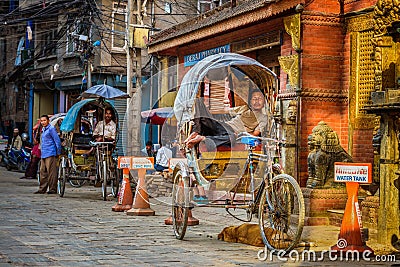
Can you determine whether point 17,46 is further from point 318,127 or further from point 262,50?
point 318,127

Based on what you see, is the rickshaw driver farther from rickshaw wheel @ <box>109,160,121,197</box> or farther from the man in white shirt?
the man in white shirt

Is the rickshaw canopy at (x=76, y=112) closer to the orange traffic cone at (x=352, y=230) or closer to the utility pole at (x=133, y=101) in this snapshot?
the utility pole at (x=133, y=101)

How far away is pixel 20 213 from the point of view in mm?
12930

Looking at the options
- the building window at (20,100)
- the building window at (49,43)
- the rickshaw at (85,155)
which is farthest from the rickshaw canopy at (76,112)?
the building window at (20,100)

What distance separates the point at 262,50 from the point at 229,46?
158cm

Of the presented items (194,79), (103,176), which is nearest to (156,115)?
(103,176)

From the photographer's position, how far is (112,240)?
379 inches

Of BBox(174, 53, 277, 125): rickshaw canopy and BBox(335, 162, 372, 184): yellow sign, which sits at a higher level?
BBox(174, 53, 277, 125): rickshaw canopy

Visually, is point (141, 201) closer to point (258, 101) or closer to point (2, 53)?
point (258, 101)

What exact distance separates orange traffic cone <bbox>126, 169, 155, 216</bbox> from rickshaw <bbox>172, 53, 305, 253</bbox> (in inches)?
84.7

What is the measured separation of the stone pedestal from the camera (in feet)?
37.7

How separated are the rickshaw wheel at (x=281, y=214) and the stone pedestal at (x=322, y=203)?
291 cm

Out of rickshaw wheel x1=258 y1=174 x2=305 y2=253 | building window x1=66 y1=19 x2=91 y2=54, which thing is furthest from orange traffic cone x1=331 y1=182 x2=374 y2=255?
building window x1=66 y1=19 x2=91 y2=54

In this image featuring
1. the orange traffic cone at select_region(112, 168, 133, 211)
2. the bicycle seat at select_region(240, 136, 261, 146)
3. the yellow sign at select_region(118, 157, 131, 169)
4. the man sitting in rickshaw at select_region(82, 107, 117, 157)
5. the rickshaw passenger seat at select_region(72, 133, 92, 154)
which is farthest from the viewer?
the rickshaw passenger seat at select_region(72, 133, 92, 154)
